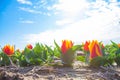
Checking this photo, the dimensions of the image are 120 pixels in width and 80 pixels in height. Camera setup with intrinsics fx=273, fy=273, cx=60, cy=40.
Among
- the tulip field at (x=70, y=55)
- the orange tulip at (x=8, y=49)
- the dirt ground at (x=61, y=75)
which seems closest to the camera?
the dirt ground at (x=61, y=75)

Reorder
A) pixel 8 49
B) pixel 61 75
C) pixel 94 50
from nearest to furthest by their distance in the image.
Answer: pixel 61 75
pixel 94 50
pixel 8 49

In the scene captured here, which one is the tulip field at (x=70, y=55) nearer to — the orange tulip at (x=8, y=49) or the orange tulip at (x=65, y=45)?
the orange tulip at (x=65, y=45)

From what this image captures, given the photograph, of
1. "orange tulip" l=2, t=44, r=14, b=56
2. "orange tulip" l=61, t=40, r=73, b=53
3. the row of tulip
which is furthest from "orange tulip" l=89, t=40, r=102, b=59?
"orange tulip" l=2, t=44, r=14, b=56

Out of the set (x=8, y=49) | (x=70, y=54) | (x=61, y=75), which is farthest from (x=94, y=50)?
(x=8, y=49)

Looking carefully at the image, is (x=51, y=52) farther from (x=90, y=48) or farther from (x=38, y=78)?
(x=38, y=78)

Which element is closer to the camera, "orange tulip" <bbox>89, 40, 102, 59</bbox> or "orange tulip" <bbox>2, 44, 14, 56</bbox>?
"orange tulip" <bbox>89, 40, 102, 59</bbox>

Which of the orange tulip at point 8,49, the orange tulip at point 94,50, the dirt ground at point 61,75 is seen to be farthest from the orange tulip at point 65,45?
the orange tulip at point 8,49

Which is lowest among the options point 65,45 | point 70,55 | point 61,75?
point 61,75

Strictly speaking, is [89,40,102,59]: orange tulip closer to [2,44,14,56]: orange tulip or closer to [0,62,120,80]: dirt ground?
[0,62,120,80]: dirt ground

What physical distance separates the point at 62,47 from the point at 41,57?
0.50 m

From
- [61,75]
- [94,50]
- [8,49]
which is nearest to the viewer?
[61,75]

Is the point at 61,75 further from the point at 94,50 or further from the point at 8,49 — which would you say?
the point at 8,49

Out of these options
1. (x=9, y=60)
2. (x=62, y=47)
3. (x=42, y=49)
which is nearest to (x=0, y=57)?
(x=9, y=60)

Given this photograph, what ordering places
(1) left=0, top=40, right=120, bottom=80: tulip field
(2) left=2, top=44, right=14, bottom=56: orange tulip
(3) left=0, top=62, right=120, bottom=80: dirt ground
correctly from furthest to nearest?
(2) left=2, top=44, right=14, bottom=56: orange tulip < (1) left=0, top=40, right=120, bottom=80: tulip field < (3) left=0, top=62, right=120, bottom=80: dirt ground
